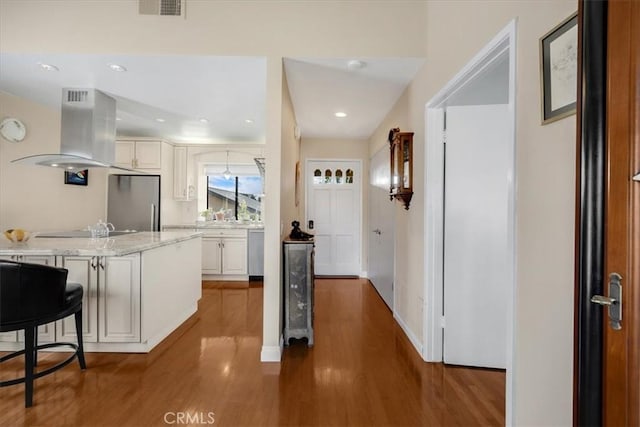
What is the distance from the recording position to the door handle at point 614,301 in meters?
0.81

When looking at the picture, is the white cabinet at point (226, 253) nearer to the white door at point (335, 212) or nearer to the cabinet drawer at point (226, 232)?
the cabinet drawer at point (226, 232)

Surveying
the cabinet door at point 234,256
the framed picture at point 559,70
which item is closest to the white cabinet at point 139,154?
the cabinet door at point 234,256

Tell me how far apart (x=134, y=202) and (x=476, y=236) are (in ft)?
16.4

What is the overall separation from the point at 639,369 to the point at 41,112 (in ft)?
17.9

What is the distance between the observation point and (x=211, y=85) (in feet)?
9.87

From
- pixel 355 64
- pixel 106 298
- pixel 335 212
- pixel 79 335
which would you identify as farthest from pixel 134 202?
pixel 355 64

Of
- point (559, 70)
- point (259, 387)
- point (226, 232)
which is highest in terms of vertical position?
point (559, 70)

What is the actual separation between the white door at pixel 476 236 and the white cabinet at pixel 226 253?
3478 mm

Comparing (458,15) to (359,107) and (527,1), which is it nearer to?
(527,1)

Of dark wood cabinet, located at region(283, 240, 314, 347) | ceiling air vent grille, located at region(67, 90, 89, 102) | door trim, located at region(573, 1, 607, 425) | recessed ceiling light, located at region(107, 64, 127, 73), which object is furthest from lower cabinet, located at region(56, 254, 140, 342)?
door trim, located at region(573, 1, 607, 425)

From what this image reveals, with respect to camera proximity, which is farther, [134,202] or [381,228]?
[134,202]

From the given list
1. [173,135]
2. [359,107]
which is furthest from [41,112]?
[359,107]

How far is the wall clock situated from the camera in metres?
3.33

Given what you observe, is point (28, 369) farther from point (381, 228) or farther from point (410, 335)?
point (381, 228)
